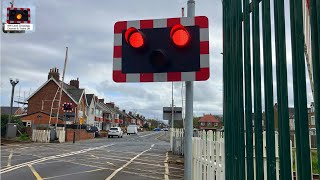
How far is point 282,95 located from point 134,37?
5.80 feet

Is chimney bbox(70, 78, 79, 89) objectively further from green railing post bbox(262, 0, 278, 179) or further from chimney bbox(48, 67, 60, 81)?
green railing post bbox(262, 0, 278, 179)

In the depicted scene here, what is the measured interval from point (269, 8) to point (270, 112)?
0.69m

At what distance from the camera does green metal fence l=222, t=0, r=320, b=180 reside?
6.16 feet

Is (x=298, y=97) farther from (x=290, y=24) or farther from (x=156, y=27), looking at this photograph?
(x=156, y=27)

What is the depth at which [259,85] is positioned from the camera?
2420 millimetres

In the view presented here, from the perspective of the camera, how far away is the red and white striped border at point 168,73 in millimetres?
3389

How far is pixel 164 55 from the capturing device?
337 cm

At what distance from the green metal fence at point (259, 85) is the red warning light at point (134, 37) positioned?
32.4 inches

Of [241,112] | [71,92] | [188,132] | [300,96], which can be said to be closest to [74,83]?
[71,92]

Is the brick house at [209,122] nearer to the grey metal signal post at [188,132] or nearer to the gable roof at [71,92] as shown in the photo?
the gable roof at [71,92]

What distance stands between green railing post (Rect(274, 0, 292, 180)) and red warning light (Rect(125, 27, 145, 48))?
5.16ft

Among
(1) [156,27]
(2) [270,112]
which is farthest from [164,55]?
(2) [270,112]

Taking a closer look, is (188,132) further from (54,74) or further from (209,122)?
(209,122)

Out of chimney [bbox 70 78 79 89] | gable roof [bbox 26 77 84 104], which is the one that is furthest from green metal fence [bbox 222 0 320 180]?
chimney [bbox 70 78 79 89]
